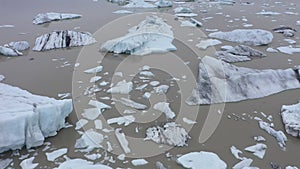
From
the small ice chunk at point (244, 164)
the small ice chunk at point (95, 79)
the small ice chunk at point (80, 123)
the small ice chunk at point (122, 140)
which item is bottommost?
the small ice chunk at point (244, 164)

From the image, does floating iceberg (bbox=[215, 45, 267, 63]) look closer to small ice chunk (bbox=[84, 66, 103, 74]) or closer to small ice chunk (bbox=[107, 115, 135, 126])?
small ice chunk (bbox=[84, 66, 103, 74])

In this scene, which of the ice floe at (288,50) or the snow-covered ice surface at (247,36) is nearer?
the ice floe at (288,50)

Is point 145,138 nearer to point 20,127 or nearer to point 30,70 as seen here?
point 20,127

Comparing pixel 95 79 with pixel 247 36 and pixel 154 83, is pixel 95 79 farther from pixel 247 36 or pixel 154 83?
pixel 247 36

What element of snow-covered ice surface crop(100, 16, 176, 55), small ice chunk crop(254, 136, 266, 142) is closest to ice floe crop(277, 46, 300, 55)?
snow-covered ice surface crop(100, 16, 176, 55)

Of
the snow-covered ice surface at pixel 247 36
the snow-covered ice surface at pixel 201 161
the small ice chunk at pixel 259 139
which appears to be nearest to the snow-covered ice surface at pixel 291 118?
the small ice chunk at pixel 259 139

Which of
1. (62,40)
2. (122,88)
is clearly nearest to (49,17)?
(62,40)

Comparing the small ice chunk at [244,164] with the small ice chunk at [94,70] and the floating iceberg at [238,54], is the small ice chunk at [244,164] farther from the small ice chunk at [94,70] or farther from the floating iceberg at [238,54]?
the small ice chunk at [94,70]
